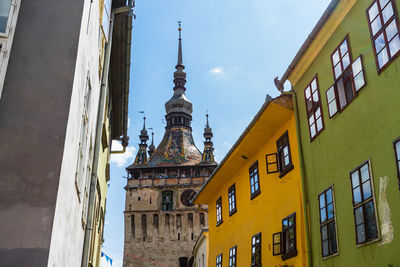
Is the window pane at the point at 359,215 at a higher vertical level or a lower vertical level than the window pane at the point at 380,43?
lower

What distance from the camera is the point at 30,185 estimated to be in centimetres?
691

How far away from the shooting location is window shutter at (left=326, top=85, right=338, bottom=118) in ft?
35.4

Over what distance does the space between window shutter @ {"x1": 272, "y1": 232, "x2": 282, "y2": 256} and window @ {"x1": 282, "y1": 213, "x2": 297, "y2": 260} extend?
0.19 m

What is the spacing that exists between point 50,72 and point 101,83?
4669 millimetres

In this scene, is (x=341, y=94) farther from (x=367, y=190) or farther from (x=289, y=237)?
(x=289, y=237)

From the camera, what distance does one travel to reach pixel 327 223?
35.2 feet

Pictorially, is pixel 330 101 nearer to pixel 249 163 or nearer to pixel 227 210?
pixel 249 163

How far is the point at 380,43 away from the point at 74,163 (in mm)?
5899

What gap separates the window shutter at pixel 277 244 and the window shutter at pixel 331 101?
4.42 meters

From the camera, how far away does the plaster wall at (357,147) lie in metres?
8.26

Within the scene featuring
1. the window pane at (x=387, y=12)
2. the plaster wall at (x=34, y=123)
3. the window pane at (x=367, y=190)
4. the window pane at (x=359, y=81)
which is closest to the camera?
the plaster wall at (x=34, y=123)

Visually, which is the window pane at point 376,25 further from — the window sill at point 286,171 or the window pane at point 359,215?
the window sill at point 286,171

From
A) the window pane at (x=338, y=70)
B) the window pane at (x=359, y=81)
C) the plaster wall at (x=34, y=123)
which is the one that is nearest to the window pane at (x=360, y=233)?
the window pane at (x=359, y=81)

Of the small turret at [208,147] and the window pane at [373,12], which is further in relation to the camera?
the small turret at [208,147]
